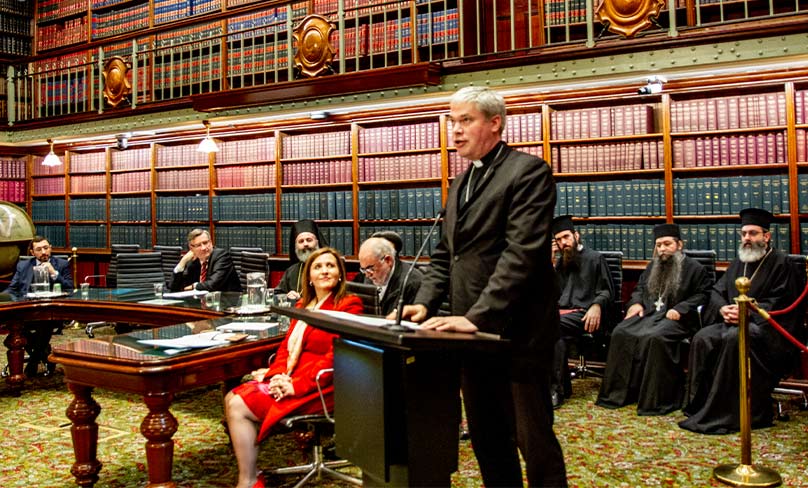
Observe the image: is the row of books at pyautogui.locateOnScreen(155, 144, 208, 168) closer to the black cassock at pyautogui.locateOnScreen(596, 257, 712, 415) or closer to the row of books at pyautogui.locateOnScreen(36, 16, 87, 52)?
the row of books at pyautogui.locateOnScreen(36, 16, 87, 52)

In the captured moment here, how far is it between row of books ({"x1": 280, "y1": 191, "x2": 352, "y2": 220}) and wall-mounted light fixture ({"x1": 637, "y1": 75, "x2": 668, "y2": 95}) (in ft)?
9.73

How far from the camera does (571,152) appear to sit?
623 centimetres

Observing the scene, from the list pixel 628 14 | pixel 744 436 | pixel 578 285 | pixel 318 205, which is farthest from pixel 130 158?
pixel 744 436

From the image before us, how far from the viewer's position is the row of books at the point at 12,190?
Result: 32.8 feet

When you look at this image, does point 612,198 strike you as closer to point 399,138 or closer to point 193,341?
point 399,138

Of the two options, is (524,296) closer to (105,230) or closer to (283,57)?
(283,57)

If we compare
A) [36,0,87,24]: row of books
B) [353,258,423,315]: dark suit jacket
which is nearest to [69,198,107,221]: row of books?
[36,0,87,24]: row of books

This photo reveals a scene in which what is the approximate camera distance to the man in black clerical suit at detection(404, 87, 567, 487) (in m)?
2.05

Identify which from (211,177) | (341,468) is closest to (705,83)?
(341,468)

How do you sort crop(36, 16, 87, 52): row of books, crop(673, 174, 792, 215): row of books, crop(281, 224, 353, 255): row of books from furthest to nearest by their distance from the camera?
crop(36, 16, 87, 52): row of books < crop(281, 224, 353, 255): row of books < crop(673, 174, 792, 215): row of books

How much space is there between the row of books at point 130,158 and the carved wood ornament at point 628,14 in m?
5.79

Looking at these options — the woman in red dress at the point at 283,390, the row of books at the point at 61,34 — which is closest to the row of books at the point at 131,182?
the row of books at the point at 61,34

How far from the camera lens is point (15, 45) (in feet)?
35.5

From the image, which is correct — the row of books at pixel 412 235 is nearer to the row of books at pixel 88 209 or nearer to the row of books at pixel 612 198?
the row of books at pixel 612 198
